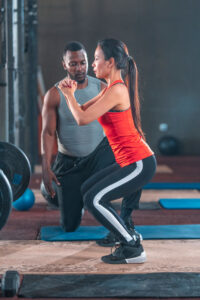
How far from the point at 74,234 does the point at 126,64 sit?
1.27 metres

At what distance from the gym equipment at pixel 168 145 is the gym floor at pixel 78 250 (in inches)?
204

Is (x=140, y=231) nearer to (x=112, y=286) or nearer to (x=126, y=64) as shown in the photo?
(x=112, y=286)

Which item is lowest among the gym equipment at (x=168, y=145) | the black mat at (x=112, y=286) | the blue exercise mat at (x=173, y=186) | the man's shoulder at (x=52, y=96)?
the gym equipment at (x=168, y=145)

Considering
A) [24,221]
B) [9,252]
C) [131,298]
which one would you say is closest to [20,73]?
[24,221]

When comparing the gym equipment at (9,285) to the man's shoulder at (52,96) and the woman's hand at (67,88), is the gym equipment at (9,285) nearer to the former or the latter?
the woman's hand at (67,88)

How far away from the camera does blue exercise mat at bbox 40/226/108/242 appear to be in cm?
303

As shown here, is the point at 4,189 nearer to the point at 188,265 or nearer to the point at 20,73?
the point at 188,265

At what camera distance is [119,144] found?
2447mm

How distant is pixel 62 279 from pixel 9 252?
2.02 ft

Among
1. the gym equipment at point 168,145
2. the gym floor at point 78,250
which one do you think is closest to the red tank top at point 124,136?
the gym floor at point 78,250

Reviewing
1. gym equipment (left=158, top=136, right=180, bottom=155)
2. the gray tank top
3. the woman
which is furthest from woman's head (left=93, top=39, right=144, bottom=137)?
gym equipment (left=158, top=136, right=180, bottom=155)

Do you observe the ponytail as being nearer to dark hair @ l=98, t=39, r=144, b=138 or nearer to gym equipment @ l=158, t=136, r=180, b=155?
dark hair @ l=98, t=39, r=144, b=138

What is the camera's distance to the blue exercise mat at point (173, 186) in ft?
17.4

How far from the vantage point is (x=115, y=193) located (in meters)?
2.45
